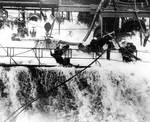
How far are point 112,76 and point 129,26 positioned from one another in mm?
11176

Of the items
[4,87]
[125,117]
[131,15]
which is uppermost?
[131,15]

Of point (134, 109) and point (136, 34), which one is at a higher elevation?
point (136, 34)

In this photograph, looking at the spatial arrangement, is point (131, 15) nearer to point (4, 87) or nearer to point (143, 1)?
point (143, 1)

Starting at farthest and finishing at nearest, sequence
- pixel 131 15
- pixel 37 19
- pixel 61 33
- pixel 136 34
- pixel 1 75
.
A: pixel 37 19 < pixel 61 33 < pixel 136 34 < pixel 131 15 < pixel 1 75

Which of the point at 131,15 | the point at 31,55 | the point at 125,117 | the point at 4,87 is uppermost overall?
the point at 131,15

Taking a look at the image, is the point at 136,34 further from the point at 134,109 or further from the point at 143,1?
the point at 134,109

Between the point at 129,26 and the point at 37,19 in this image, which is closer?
the point at 129,26

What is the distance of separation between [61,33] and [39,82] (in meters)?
14.5

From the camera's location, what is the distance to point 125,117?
16.7 m

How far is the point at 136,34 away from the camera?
28.9 metres

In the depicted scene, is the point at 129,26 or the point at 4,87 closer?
the point at 4,87

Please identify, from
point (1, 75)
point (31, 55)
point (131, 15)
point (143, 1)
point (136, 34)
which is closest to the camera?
point (1, 75)

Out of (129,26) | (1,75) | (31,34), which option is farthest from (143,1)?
(1,75)

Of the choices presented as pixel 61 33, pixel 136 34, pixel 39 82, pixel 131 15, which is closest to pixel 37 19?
pixel 61 33
